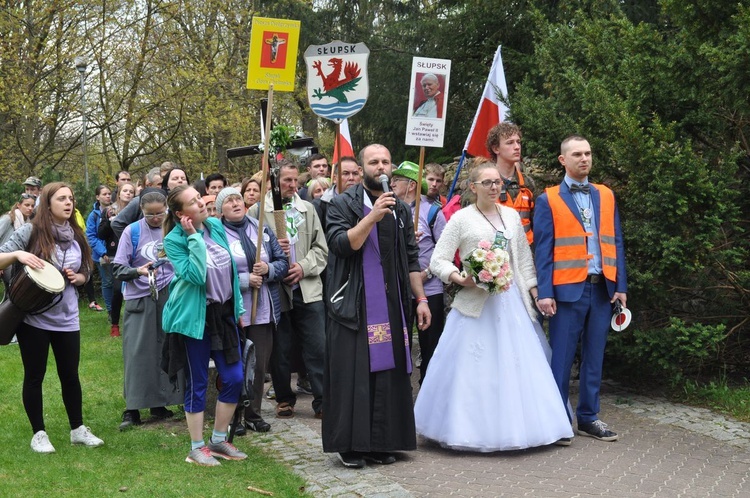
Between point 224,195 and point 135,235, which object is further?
point 135,235

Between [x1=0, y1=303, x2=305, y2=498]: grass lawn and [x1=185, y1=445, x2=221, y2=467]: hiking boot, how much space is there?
61 millimetres

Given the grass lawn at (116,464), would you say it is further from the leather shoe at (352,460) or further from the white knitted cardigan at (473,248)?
the white knitted cardigan at (473,248)

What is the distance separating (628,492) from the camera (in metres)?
5.75

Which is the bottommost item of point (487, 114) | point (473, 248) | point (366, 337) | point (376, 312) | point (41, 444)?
point (41, 444)

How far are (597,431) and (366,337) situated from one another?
201 centimetres

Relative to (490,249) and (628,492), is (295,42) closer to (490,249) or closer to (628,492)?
(490,249)

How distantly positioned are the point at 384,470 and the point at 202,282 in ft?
5.67

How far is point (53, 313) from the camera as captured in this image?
7.00 metres

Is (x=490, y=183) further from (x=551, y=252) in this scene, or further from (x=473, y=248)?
(x=551, y=252)

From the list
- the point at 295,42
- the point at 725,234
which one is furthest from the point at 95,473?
the point at 725,234

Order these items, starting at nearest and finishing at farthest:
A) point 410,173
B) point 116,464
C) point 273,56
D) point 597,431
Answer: point 116,464 < point 597,431 < point 273,56 < point 410,173

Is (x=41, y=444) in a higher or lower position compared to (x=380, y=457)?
lower

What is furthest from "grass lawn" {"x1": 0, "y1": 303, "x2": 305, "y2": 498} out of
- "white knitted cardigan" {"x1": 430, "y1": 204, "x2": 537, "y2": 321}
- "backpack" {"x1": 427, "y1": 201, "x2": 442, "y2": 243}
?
"backpack" {"x1": 427, "y1": 201, "x2": 442, "y2": 243}

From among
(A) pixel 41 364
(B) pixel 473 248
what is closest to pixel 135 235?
(A) pixel 41 364
